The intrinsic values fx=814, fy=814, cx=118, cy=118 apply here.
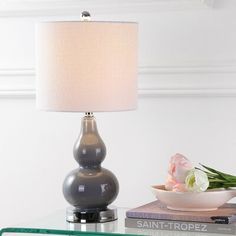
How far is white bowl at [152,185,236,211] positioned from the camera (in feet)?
5.96

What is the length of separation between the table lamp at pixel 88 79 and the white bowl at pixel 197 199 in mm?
167

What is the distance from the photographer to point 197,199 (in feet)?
5.97

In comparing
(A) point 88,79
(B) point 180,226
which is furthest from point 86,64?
(B) point 180,226

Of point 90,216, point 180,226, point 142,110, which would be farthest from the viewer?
point 142,110

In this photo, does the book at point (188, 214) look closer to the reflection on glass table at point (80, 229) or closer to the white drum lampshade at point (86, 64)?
the reflection on glass table at point (80, 229)

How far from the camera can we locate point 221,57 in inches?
86.4

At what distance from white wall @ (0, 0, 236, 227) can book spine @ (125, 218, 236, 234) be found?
45 cm

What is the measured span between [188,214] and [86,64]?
416mm

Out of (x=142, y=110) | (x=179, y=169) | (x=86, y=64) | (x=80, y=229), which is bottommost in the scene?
(x=80, y=229)

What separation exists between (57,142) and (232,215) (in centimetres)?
74

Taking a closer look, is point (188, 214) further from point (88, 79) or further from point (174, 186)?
point (88, 79)

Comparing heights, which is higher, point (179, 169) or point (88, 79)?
point (88, 79)

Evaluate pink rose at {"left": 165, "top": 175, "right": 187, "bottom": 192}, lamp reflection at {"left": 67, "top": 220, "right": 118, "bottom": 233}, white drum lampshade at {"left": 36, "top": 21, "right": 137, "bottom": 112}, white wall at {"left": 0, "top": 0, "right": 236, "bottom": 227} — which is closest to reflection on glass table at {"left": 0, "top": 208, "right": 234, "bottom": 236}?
lamp reflection at {"left": 67, "top": 220, "right": 118, "bottom": 233}

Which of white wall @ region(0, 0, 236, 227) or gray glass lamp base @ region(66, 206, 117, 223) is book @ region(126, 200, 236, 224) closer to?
gray glass lamp base @ region(66, 206, 117, 223)
